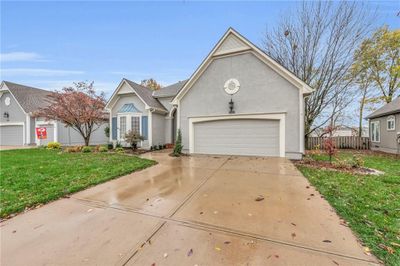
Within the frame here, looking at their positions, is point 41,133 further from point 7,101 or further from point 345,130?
point 345,130

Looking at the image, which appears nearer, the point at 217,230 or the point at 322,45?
the point at 217,230

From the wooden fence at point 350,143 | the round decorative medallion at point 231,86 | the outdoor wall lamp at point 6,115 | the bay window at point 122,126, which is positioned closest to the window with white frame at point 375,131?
the wooden fence at point 350,143

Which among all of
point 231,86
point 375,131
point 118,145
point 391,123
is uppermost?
point 231,86

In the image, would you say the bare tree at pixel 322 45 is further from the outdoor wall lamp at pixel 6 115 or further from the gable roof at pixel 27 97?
the outdoor wall lamp at pixel 6 115

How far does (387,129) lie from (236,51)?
11996 mm

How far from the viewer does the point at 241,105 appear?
372 inches

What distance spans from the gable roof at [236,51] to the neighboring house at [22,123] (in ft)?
46.8

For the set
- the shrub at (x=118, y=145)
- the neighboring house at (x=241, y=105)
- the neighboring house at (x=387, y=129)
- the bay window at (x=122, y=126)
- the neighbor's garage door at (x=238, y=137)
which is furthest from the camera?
the bay window at (x=122, y=126)

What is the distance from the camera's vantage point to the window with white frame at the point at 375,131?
13.6 meters

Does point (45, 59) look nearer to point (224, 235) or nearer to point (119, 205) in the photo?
point (119, 205)

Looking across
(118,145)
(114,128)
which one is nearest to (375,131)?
(118,145)

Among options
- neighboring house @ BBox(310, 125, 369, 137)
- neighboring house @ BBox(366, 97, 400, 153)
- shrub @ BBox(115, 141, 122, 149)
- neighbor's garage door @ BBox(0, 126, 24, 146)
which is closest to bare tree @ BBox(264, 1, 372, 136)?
neighboring house @ BBox(310, 125, 369, 137)

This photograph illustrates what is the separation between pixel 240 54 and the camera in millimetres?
9500

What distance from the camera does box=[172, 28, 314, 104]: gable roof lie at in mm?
8453
